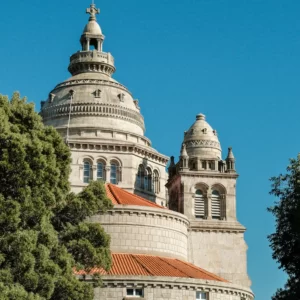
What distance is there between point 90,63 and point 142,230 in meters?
27.5

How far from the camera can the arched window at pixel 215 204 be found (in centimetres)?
7769

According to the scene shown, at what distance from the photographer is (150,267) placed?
5844 cm

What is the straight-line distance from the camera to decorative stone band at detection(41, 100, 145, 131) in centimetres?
8069

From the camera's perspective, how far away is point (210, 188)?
78.0m

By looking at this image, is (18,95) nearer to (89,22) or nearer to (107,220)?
(107,220)

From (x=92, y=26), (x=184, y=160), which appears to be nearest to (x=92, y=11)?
(x=92, y=26)

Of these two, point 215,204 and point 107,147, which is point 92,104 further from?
point 215,204

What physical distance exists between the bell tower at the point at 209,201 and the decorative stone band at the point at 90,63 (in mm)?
11697

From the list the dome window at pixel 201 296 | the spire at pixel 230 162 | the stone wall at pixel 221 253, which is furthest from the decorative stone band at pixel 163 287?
the spire at pixel 230 162

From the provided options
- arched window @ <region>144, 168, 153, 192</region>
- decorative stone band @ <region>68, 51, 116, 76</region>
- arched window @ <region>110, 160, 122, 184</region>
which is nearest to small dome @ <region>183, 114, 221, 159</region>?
arched window @ <region>144, 168, 153, 192</region>

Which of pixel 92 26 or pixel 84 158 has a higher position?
pixel 92 26

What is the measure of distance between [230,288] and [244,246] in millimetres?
17778

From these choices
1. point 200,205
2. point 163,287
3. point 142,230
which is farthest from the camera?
point 200,205

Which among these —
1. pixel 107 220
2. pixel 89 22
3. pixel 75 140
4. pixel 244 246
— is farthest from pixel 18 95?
pixel 89 22
